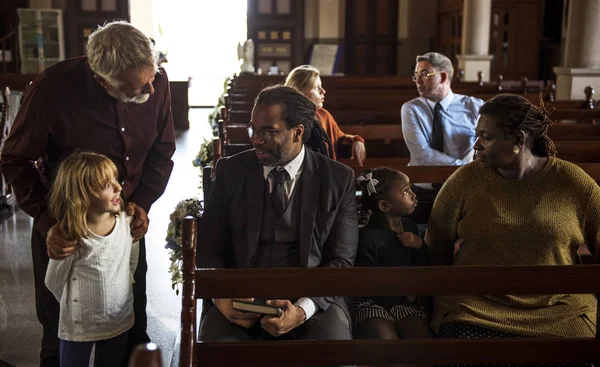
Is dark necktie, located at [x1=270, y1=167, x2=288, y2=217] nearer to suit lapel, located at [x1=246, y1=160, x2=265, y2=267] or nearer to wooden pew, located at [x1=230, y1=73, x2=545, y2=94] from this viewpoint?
suit lapel, located at [x1=246, y1=160, x2=265, y2=267]

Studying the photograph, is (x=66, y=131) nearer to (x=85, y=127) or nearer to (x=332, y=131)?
(x=85, y=127)

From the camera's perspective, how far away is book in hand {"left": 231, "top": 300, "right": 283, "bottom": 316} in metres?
2.21

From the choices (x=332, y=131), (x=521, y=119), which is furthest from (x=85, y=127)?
(x=332, y=131)

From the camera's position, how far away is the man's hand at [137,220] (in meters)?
2.71

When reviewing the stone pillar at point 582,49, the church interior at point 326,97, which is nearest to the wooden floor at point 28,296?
the church interior at point 326,97

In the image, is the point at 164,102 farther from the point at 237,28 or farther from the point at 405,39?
the point at 237,28

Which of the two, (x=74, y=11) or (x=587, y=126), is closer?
(x=587, y=126)

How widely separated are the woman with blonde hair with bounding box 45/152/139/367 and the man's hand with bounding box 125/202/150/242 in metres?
0.05

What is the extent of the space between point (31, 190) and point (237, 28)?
61.5 feet

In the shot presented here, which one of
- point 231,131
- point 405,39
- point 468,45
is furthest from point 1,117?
point 405,39

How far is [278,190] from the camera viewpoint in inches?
102

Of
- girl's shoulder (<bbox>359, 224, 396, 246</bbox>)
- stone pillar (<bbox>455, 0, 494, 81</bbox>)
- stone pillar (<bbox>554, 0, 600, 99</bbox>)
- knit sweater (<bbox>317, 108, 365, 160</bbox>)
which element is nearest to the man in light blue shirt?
knit sweater (<bbox>317, 108, 365, 160</bbox>)

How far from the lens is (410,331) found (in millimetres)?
2545

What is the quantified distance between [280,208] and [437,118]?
85.0 inches
